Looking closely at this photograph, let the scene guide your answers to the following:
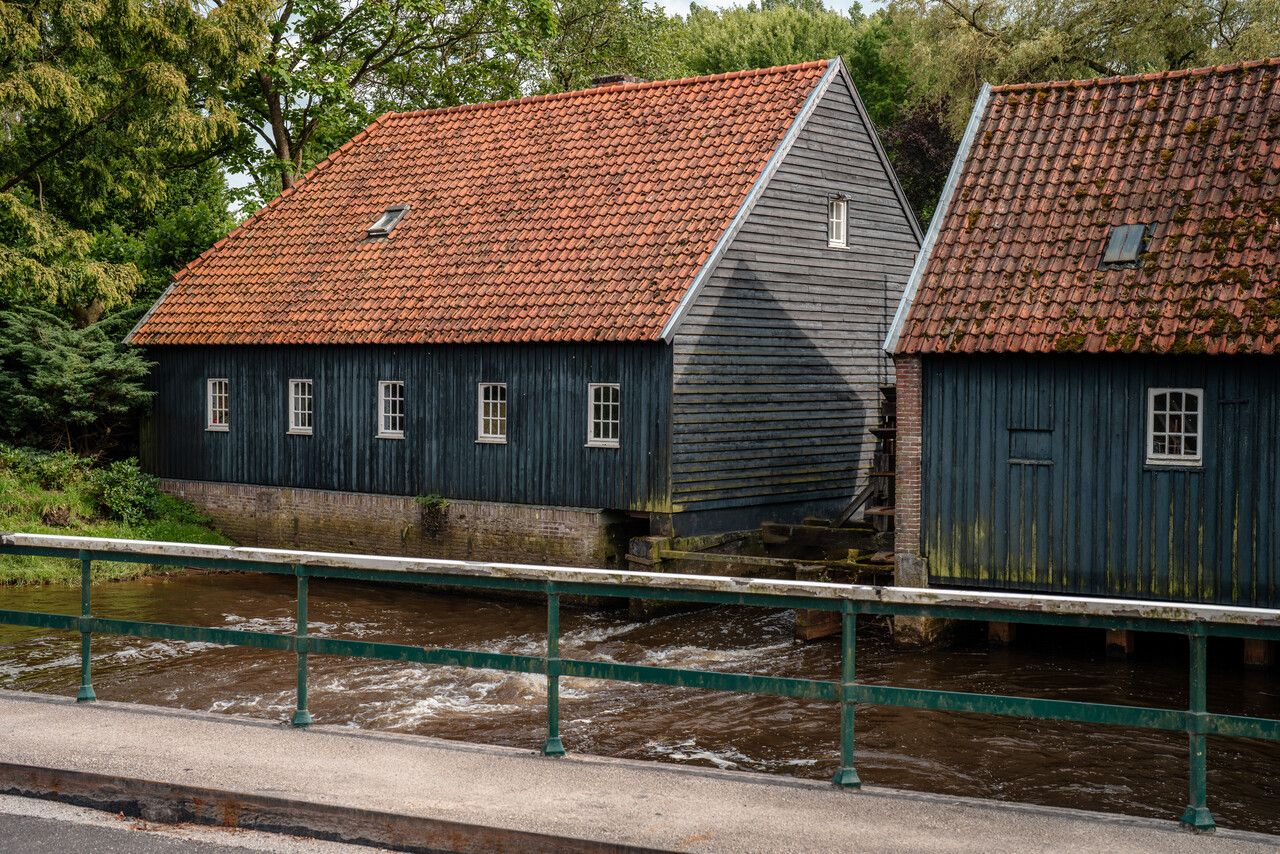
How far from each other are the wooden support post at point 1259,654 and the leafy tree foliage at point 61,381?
63.9 feet

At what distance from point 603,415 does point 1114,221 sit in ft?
26.1

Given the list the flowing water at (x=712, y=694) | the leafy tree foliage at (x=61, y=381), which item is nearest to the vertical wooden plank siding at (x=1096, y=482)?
the flowing water at (x=712, y=694)

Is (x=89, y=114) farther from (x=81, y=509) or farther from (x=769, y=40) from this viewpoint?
(x=769, y=40)

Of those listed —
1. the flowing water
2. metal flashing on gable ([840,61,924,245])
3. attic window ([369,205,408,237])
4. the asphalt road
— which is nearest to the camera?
the asphalt road

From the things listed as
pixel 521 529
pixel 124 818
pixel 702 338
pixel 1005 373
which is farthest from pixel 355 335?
pixel 124 818

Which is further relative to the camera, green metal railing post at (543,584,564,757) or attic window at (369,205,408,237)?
attic window at (369,205,408,237)

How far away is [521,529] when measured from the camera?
71.9ft

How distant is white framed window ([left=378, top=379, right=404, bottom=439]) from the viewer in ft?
78.4

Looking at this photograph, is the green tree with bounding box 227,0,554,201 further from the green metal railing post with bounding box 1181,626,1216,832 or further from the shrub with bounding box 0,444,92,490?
the green metal railing post with bounding box 1181,626,1216,832

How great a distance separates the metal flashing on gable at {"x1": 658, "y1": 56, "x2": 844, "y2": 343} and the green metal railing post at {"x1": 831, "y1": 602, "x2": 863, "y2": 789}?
43.4 ft

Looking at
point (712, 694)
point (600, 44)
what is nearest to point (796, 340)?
point (712, 694)

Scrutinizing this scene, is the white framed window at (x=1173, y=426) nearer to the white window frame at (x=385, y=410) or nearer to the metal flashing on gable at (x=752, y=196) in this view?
the metal flashing on gable at (x=752, y=196)

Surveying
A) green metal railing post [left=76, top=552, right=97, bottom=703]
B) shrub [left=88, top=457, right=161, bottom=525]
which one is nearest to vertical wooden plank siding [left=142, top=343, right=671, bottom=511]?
shrub [left=88, top=457, right=161, bottom=525]

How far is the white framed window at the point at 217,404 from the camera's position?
2630 centimetres
